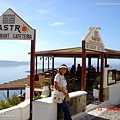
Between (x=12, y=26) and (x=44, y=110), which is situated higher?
(x=12, y=26)

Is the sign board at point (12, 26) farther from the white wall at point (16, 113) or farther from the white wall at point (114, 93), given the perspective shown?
the white wall at point (114, 93)

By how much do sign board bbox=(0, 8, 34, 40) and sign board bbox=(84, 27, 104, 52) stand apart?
8.67 feet

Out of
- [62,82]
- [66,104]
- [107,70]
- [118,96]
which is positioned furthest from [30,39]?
[118,96]

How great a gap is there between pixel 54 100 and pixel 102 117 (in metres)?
2.22

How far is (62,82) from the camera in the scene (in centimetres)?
504

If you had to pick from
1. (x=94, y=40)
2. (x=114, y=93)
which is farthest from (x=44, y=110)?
(x=114, y=93)

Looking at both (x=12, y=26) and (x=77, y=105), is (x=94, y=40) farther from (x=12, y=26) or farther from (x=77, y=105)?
(x=12, y=26)

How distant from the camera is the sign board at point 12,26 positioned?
5.63m

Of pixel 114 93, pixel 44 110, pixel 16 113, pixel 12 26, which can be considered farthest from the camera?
pixel 114 93

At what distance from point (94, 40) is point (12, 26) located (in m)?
3.68

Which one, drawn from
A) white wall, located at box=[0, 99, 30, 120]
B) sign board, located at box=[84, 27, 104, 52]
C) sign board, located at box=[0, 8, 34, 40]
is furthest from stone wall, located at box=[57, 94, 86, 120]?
sign board, located at box=[0, 8, 34, 40]

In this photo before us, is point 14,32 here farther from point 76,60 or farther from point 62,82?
point 76,60

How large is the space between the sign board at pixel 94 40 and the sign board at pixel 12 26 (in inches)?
104

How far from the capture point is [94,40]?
8.19 m
